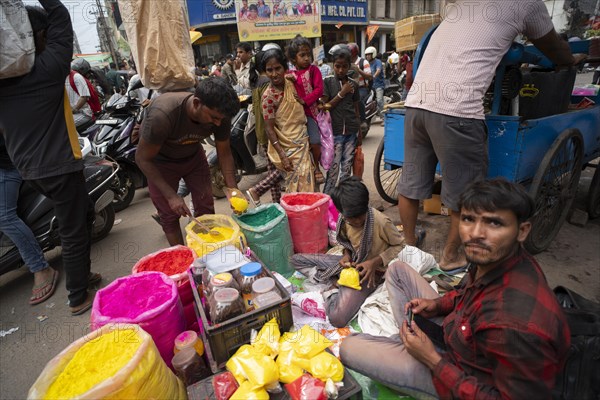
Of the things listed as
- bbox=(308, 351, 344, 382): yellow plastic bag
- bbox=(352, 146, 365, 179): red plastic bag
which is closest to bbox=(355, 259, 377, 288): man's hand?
bbox=(308, 351, 344, 382): yellow plastic bag

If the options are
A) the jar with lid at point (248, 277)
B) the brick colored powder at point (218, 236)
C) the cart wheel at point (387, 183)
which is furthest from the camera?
the cart wheel at point (387, 183)

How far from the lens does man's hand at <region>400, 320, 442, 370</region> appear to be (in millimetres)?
1239

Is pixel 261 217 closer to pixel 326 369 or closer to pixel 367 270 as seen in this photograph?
pixel 367 270

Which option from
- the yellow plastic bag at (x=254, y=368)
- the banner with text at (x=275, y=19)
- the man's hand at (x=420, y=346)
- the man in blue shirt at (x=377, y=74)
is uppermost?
the banner with text at (x=275, y=19)

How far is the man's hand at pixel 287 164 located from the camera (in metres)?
3.06

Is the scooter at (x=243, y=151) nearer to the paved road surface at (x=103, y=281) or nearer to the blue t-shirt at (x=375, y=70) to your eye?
the paved road surface at (x=103, y=281)

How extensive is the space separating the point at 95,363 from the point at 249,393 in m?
0.65

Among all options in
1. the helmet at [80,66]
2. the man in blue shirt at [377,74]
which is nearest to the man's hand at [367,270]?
the helmet at [80,66]

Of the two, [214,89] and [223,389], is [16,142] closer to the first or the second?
[214,89]

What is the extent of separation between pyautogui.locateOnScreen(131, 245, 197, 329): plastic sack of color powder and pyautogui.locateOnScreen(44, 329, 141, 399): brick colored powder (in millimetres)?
522

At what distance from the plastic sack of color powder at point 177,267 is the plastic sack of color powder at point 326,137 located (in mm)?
1744

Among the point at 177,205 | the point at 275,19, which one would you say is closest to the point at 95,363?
the point at 177,205

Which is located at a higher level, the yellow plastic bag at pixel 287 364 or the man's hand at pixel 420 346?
the man's hand at pixel 420 346

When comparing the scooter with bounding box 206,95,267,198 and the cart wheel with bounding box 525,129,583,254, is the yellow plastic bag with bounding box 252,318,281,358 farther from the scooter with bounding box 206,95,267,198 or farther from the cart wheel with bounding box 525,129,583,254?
the scooter with bounding box 206,95,267,198
